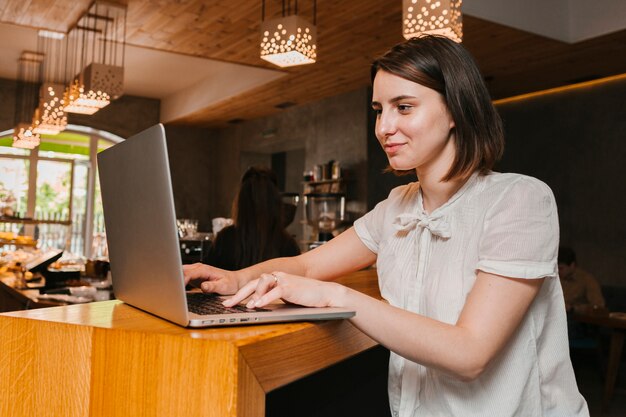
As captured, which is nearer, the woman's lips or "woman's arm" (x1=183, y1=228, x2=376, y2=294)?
the woman's lips

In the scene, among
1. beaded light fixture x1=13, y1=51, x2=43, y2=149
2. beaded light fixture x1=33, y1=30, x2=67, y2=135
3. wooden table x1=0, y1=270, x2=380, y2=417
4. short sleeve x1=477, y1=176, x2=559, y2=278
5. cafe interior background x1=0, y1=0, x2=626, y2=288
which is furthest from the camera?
beaded light fixture x1=13, y1=51, x2=43, y2=149

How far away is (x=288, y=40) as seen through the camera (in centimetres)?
403

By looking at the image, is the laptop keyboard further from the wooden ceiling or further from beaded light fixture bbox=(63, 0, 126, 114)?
beaded light fixture bbox=(63, 0, 126, 114)

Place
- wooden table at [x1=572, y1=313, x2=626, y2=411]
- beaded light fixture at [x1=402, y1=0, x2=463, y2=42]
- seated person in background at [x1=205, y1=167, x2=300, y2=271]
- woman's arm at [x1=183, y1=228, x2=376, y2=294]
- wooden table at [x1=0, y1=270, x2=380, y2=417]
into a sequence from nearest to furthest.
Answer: wooden table at [x1=0, y1=270, x2=380, y2=417], woman's arm at [x1=183, y1=228, x2=376, y2=294], beaded light fixture at [x1=402, y1=0, x2=463, y2=42], seated person in background at [x1=205, y1=167, x2=300, y2=271], wooden table at [x1=572, y1=313, x2=626, y2=411]

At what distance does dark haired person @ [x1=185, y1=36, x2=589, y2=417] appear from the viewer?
40.8 inches

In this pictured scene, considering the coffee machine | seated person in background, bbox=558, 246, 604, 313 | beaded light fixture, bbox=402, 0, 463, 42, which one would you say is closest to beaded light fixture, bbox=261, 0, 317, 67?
beaded light fixture, bbox=402, 0, 463, 42

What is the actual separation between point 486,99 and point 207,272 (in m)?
0.71

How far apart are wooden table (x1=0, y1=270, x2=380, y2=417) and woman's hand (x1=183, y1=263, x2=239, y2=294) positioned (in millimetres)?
217

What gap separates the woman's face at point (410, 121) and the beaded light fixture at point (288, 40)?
2909 millimetres

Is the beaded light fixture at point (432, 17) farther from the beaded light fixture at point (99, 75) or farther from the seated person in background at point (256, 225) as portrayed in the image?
the beaded light fixture at point (99, 75)

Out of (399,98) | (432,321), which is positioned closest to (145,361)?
(432,321)

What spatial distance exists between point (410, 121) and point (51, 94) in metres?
6.14

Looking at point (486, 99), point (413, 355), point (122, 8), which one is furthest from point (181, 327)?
point (122, 8)

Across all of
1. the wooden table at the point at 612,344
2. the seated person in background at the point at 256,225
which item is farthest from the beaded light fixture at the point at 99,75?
the wooden table at the point at 612,344
